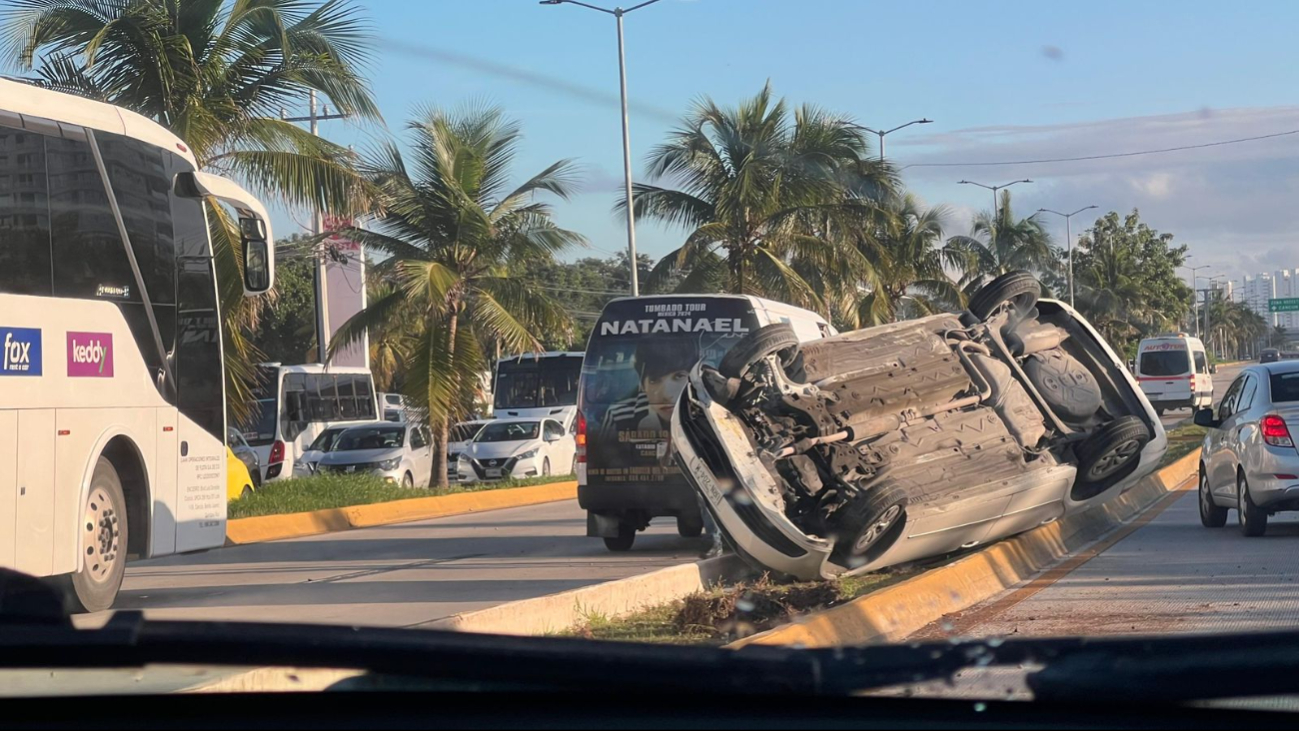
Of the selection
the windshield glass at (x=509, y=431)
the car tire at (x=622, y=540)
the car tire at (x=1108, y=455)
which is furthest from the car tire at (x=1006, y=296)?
the windshield glass at (x=509, y=431)

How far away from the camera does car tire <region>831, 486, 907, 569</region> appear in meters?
8.81

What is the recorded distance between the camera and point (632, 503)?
1251 centimetres

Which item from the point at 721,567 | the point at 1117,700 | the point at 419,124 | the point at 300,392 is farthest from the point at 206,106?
the point at 1117,700

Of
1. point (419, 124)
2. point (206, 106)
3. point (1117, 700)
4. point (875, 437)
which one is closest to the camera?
point (1117, 700)

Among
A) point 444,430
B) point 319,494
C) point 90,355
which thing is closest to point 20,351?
point 90,355

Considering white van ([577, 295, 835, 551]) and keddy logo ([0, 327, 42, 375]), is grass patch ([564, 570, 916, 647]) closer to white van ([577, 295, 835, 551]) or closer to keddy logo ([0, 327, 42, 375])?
white van ([577, 295, 835, 551])

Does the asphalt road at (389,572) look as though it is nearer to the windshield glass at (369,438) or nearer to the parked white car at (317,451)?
the windshield glass at (369,438)

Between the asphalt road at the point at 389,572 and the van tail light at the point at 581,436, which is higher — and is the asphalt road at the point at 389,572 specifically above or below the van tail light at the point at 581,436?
below

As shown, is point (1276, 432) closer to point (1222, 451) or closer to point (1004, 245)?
point (1222, 451)

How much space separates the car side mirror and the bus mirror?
29.1 ft

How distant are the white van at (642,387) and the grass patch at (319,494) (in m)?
6.72

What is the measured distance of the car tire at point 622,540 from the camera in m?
13.4

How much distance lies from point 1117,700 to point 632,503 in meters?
10.2

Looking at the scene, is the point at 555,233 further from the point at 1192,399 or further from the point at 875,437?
the point at 1192,399
